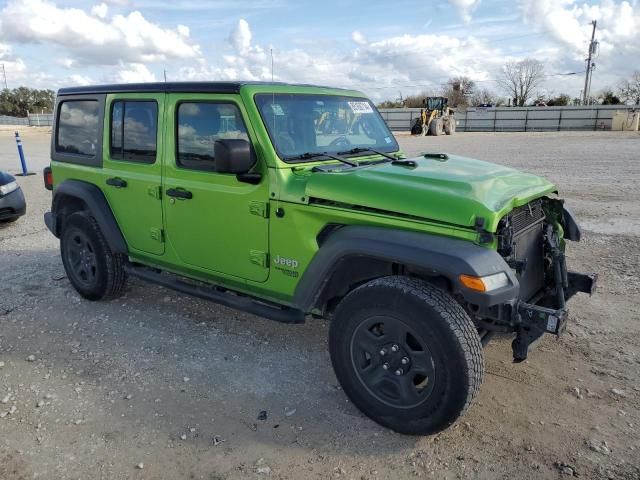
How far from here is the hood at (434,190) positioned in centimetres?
291

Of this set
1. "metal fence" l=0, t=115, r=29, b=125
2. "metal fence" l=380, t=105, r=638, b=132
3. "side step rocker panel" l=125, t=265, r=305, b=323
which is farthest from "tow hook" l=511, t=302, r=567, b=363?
"metal fence" l=0, t=115, r=29, b=125

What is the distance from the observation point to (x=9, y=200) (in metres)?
8.08

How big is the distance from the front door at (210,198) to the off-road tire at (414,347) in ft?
2.83

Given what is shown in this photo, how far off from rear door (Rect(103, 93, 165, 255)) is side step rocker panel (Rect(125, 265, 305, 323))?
22 centimetres

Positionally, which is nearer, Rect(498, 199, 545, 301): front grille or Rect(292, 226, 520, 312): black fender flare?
Rect(292, 226, 520, 312): black fender flare

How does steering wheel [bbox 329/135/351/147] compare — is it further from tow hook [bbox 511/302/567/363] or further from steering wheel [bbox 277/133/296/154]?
tow hook [bbox 511/302/567/363]

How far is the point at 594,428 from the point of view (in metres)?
3.14

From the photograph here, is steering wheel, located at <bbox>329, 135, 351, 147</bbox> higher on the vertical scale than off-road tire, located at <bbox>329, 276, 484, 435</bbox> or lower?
higher

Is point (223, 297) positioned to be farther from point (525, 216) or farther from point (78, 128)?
point (78, 128)

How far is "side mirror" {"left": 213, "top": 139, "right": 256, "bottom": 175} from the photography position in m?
3.28

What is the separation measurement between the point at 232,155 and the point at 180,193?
931 mm

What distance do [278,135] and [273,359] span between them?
169cm

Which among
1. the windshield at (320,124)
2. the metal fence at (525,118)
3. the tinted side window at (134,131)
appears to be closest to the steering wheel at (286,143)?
the windshield at (320,124)

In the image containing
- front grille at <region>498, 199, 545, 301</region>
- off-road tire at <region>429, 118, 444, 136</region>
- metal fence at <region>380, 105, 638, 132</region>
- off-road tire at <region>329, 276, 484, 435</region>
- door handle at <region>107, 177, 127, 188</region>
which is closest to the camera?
off-road tire at <region>329, 276, 484, 435</region>
